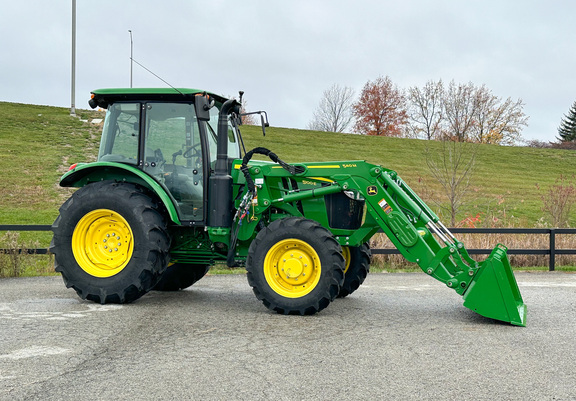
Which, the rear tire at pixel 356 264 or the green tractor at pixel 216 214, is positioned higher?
the green tractor at pixel 216 214

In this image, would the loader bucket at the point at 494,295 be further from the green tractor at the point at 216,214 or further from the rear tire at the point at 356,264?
the rear tire at the point at 356,264

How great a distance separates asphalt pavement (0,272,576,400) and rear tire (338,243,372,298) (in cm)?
25

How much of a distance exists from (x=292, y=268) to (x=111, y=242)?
249 cm

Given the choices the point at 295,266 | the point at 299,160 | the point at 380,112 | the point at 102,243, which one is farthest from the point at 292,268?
the point at 380,112

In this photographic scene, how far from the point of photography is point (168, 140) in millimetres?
8250

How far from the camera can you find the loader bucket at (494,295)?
6.81 m

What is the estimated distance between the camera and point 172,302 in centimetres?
845

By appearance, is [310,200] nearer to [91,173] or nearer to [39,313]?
[91,173]

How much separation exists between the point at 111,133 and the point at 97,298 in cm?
219

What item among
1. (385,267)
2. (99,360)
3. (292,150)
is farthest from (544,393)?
(292,150)

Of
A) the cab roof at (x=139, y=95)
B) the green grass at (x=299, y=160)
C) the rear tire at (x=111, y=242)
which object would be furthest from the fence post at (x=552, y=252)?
the rear tire at (x=111, y=242)

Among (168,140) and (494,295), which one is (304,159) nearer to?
(168,140)

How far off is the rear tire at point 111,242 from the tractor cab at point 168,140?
0.35 m

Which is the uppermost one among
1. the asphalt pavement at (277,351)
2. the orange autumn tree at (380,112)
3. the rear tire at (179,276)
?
the orange autumn tree at (380,112)
